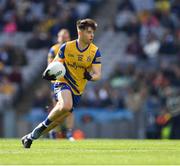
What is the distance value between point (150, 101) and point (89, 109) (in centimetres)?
200

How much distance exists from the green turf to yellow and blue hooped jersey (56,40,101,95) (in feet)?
3.46

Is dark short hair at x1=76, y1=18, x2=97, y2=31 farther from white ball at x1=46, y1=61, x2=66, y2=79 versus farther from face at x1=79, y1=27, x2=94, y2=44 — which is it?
white ball at x1=46, y1=61, x2=66, y2=79

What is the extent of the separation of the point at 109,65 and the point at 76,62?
13.2 meters

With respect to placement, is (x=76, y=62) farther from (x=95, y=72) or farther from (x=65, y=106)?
(x=65, y=106)

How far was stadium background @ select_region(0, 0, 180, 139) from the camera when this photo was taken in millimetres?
25328

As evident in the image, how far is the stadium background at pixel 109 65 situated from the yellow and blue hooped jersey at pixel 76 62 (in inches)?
349

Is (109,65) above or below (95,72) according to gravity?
below

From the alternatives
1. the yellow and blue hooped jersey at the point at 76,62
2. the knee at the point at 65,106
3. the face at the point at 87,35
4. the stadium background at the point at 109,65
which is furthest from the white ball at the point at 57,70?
the stadium background at the point at 109,65

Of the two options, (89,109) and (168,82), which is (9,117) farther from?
(168,82)

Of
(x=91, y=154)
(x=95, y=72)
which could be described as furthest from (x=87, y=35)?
(x=91, y=154)

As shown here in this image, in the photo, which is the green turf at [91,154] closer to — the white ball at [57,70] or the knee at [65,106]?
the knee at [65,106]

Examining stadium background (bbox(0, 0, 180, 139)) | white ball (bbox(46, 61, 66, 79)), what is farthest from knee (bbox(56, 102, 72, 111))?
stadium background (bbox(0, 0, 180, 139))

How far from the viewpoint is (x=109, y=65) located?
28.9 meters

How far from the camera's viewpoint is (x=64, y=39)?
65.3 ft
